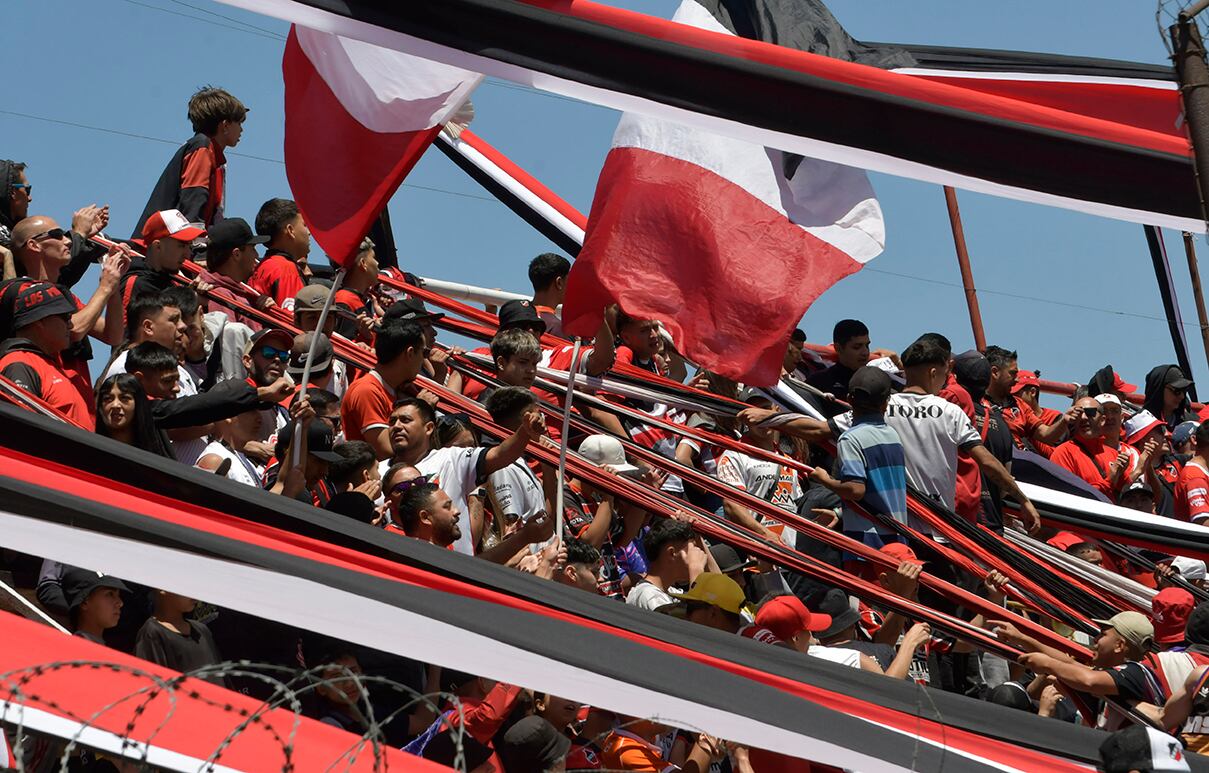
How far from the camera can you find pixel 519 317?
951 cm

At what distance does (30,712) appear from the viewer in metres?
3.99

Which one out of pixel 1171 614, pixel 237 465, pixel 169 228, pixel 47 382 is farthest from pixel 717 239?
pixel 169 228

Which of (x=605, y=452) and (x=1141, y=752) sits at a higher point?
(x=605, y=452)

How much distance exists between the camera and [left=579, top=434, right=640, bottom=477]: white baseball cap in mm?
8523

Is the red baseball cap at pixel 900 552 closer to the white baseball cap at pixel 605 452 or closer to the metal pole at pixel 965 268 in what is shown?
the white baseball cap at pixel 605 452

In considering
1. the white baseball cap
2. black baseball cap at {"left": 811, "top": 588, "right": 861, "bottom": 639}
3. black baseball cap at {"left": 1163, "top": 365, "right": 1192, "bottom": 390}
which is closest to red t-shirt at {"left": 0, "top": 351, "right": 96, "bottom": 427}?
the white baseball cap

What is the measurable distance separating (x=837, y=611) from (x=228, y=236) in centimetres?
369

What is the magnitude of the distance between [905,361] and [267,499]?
14.7 ft

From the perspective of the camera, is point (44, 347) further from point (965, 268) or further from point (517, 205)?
point (965, 268)

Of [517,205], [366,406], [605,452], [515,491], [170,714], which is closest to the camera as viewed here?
[170,714]

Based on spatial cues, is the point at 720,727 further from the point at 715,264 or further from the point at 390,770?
the point at 715,264

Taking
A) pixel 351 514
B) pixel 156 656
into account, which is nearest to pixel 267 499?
pixel 156 656

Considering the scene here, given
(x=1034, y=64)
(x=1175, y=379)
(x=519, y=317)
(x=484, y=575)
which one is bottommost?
(x=484, y=575)

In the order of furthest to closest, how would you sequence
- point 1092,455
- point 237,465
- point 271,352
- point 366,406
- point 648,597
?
point 1092,455, point 271,352, point 366,406, point 648,597, point 237,465
